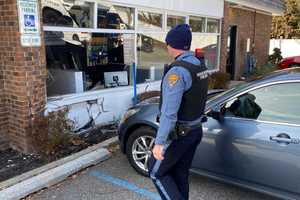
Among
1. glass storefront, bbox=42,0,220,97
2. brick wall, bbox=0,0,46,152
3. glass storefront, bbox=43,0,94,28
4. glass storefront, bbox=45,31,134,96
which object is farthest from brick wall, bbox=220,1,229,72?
brick wall, bbox=0,0,46,152

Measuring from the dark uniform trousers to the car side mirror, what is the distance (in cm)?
68

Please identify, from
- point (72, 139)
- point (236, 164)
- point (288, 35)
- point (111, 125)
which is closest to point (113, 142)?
point (72, 139)

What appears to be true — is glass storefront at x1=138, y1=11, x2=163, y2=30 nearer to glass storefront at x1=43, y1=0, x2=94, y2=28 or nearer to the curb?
glass storefront at x1=43, y1=0, x2=94, y2=28

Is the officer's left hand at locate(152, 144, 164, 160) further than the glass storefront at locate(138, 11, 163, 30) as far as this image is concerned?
No

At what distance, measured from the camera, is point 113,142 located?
541cm

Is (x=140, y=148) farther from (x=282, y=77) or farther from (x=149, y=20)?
(x=149, y=20)

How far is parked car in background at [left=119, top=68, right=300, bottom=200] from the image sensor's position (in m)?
3.19

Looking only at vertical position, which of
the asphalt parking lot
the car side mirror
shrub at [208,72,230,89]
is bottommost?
the asphalt parking lot

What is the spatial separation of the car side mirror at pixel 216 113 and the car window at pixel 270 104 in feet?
0.23

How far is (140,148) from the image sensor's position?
4.29m

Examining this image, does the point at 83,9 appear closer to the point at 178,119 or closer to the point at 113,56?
the point at 113,56

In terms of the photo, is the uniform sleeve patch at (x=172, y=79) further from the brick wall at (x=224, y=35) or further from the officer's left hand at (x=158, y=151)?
the brick wall at (x=224, y=35)

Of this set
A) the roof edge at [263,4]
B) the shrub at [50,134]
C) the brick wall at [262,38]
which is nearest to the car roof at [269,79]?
the shrub at [50,134]

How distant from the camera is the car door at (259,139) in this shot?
125 inches
